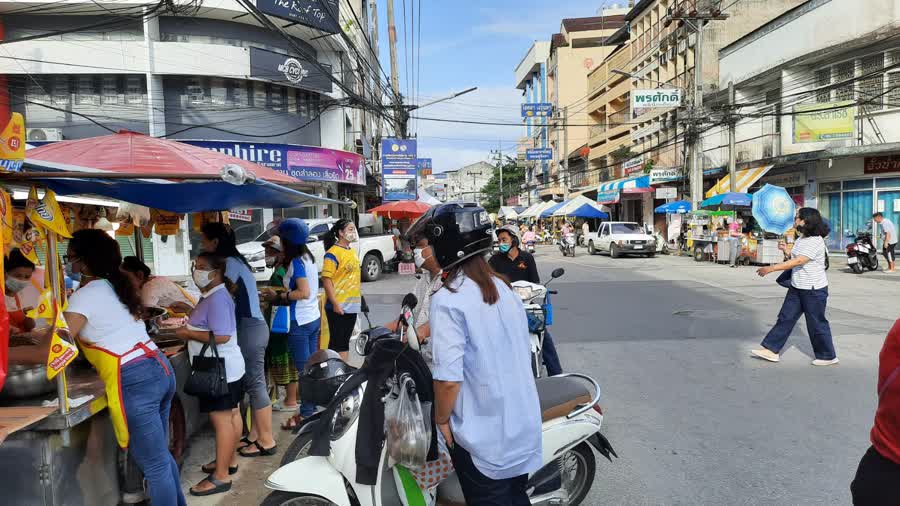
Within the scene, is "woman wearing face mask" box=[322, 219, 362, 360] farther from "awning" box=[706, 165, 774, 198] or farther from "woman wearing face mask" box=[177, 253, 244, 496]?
"awning" box=[706, 165, 774, 198]

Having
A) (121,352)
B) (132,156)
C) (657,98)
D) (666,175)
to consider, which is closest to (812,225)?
(132,156)

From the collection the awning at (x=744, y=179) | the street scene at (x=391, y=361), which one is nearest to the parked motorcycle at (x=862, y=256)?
the street scene at (x=391, y=361)

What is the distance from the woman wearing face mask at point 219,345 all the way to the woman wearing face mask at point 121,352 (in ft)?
1.86

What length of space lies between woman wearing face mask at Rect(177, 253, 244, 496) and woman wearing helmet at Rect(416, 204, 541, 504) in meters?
2.18

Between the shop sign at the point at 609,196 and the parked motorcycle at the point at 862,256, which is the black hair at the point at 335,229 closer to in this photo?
the parked motorcycle at the point at 862,256

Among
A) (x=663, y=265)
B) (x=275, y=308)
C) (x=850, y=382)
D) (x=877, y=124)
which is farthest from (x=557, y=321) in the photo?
(x=877, y=124)

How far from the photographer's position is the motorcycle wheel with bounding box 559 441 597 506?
12.2 ft

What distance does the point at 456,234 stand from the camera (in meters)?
2.37

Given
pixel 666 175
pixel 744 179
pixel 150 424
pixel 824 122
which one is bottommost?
pixel 150 424

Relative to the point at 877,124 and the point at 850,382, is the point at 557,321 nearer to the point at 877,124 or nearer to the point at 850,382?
the point at 850,382

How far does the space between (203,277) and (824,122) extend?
21746 mm

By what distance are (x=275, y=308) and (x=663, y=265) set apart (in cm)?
1818

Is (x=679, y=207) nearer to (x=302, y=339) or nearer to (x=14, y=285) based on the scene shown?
(x=302, y=339)

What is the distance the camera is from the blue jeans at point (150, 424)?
10.6 feet
